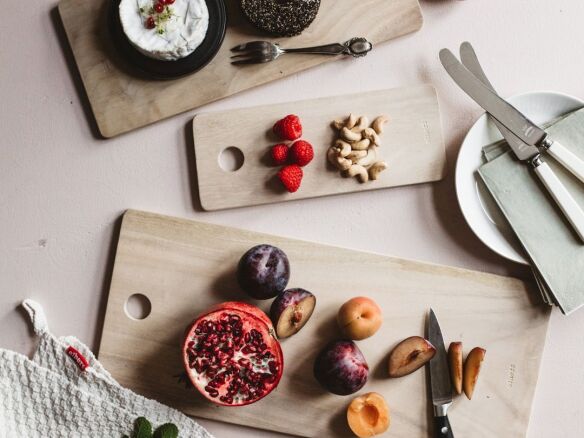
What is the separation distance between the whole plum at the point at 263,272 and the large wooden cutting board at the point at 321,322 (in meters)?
0.07

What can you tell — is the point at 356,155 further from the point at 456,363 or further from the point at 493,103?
the point at 456,363

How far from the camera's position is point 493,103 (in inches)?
56.7

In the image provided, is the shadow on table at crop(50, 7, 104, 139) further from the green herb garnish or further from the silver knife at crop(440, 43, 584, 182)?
the silver knife at crop(440, 43, 584, 182)

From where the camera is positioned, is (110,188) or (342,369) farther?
(110,188)

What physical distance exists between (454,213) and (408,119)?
26 cm

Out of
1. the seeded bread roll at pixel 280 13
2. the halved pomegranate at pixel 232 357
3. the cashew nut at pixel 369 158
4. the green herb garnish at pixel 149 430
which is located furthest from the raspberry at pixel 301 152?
the green herb garnish at pixel 149 430

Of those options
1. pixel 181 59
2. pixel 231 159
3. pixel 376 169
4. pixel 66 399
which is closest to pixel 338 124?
pixel 376 169

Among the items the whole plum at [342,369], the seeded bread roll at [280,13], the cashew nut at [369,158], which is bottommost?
the whole plum at [342,369]

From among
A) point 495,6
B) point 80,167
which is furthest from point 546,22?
point 80,167

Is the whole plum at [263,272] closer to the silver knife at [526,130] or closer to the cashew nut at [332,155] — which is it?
the cashew nut at [332,155]

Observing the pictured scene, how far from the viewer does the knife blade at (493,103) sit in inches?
56.1

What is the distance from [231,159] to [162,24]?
1.14 feet

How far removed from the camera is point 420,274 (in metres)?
1.50

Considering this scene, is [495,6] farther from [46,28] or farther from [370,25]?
[46,28]
